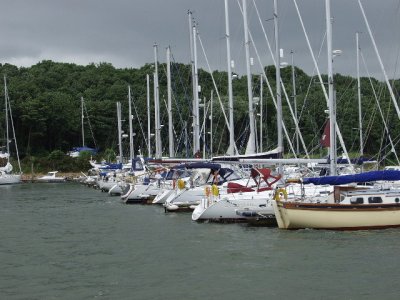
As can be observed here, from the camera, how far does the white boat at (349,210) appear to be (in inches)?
1214

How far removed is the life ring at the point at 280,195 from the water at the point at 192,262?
1.56 m

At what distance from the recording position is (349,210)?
101ft

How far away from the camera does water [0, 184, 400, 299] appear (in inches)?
821

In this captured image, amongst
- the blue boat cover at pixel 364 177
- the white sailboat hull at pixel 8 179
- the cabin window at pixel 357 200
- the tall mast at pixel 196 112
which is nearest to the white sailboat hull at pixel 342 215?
the cabin window at pixel 357 200

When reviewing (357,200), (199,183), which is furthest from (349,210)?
(199,183)

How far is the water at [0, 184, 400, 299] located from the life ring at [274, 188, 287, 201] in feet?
5.13

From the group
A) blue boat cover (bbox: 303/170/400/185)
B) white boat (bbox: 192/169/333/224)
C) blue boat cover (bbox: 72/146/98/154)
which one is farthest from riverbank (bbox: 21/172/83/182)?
blue boat cover (bbox: 303/170/400/185)

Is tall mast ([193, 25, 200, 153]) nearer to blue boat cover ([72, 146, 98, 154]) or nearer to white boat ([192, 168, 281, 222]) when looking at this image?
white boat ([192, 168, 281, 222])

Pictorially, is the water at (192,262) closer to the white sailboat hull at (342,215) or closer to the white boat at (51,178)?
the white sailboat hull at (342,215)

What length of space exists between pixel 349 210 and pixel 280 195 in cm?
350

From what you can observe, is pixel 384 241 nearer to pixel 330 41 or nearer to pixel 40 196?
pixel 330 41

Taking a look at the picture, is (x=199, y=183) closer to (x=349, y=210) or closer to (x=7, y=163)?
(x=349, y=210)

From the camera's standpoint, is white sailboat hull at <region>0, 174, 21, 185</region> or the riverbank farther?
the riverbank

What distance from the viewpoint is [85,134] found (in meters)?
125
